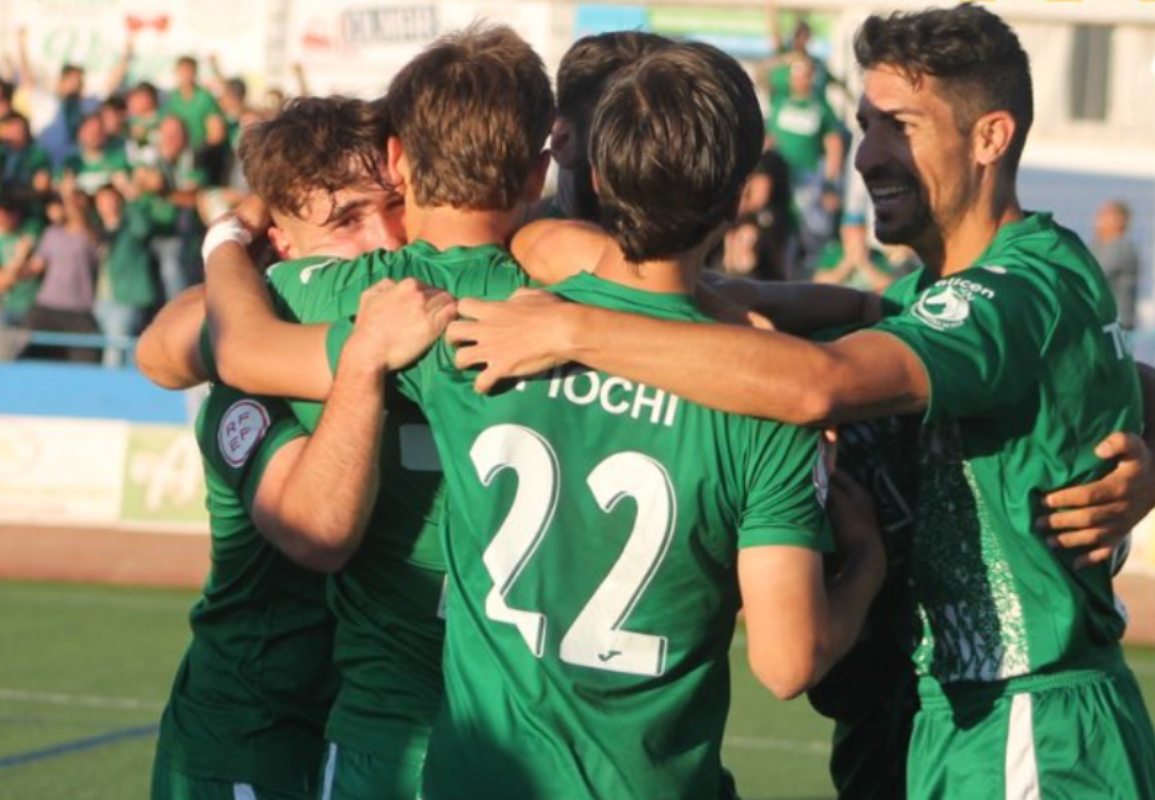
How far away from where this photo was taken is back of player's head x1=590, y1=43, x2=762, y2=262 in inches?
127

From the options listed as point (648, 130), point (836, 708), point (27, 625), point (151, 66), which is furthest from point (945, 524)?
point (151, 66)

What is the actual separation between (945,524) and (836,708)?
2.01 ft

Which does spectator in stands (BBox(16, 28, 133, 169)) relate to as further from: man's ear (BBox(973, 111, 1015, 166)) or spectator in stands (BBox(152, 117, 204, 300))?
man's ear (BBox(973, 111, 1015, 166))

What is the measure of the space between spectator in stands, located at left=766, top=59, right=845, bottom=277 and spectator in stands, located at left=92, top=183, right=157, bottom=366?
14.6 feet

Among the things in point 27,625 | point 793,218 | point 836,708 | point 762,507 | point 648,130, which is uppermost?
point 648,130

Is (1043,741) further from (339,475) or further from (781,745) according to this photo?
(781,745)

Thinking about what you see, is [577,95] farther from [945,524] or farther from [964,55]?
[945,524]

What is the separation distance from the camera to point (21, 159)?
1697cm

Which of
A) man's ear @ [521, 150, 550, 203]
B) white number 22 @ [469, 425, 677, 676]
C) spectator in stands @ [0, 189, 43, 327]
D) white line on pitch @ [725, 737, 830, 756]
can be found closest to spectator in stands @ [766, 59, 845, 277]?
spectator in stands @ [0, 189, 43, 327]

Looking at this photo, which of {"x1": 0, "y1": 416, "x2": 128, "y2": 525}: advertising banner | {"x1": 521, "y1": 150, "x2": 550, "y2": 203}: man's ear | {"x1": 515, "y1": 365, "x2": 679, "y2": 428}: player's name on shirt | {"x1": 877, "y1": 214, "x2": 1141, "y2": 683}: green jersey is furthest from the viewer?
{"x1": 0, "y1": 416, "x2": 128, "y2": 525}: advertising banner

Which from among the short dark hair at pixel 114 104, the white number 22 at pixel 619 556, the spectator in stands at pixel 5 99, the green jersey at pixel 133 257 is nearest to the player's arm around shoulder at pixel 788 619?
the white number 22 at pixel 619 556

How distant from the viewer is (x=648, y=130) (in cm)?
324

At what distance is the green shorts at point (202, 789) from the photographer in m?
4.42

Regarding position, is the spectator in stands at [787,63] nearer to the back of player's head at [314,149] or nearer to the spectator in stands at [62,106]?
the spectator in stands at [62,106]
